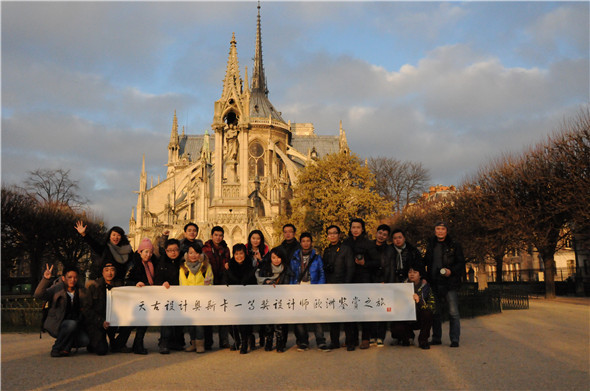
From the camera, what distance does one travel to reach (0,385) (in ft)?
23.0

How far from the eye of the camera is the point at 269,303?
9.78 m

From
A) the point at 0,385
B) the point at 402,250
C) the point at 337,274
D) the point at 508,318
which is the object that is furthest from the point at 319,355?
the point at 508,318

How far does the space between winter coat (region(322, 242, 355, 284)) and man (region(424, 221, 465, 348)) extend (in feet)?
5.25

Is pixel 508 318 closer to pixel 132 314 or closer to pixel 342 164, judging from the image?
pixel 132 314

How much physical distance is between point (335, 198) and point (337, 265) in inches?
778

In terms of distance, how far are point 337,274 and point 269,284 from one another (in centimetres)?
130

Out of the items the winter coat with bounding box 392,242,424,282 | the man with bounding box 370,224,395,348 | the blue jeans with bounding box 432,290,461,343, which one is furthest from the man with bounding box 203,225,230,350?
the blue jeans with bounding box 432,290,461,343

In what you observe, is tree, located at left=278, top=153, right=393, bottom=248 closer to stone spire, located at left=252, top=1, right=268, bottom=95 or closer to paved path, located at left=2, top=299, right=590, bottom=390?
paved path, located at left=2, top=299, right=590, bottom=390

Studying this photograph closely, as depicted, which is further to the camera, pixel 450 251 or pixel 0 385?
pixel 450 251

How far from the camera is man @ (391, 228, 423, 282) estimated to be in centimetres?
1012

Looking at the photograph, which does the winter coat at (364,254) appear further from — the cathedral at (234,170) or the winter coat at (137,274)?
the cathedral at (234,170)

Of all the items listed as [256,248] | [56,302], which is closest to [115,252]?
[56,302]

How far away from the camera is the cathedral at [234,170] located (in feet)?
91.5

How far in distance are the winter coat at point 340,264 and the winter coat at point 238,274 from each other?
1491 millimetres
